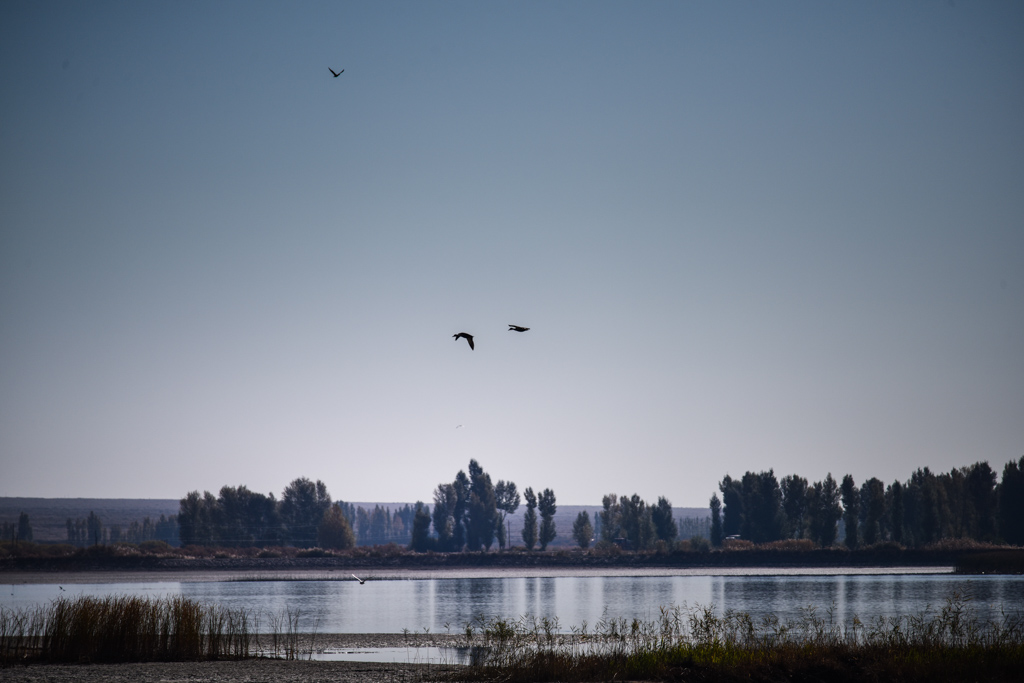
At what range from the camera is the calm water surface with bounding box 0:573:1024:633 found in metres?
53.9

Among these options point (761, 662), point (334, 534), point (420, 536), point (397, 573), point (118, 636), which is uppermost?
point (761, 662)

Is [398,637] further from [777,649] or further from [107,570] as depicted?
[107,570]

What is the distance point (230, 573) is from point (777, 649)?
12560 cm

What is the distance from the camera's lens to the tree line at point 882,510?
14175 centimetres

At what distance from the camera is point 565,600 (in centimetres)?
7356

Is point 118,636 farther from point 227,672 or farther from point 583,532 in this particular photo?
point 583,532

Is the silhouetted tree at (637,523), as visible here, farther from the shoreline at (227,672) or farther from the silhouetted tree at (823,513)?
the shoreline at (227,672)

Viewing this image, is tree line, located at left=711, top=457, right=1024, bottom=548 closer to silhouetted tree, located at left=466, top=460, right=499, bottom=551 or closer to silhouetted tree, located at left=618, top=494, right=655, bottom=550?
silhouetted tree, located at left=618, top=494, right=655, bottom=550

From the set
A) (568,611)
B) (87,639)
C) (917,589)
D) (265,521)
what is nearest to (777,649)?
(87,639)

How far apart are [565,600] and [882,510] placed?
8871cm

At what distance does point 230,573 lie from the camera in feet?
452

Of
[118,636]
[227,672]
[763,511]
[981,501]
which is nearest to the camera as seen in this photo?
[227,672]

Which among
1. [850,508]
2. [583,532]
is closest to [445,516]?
[583,532]

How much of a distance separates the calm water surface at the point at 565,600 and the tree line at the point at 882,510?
37440 mm
